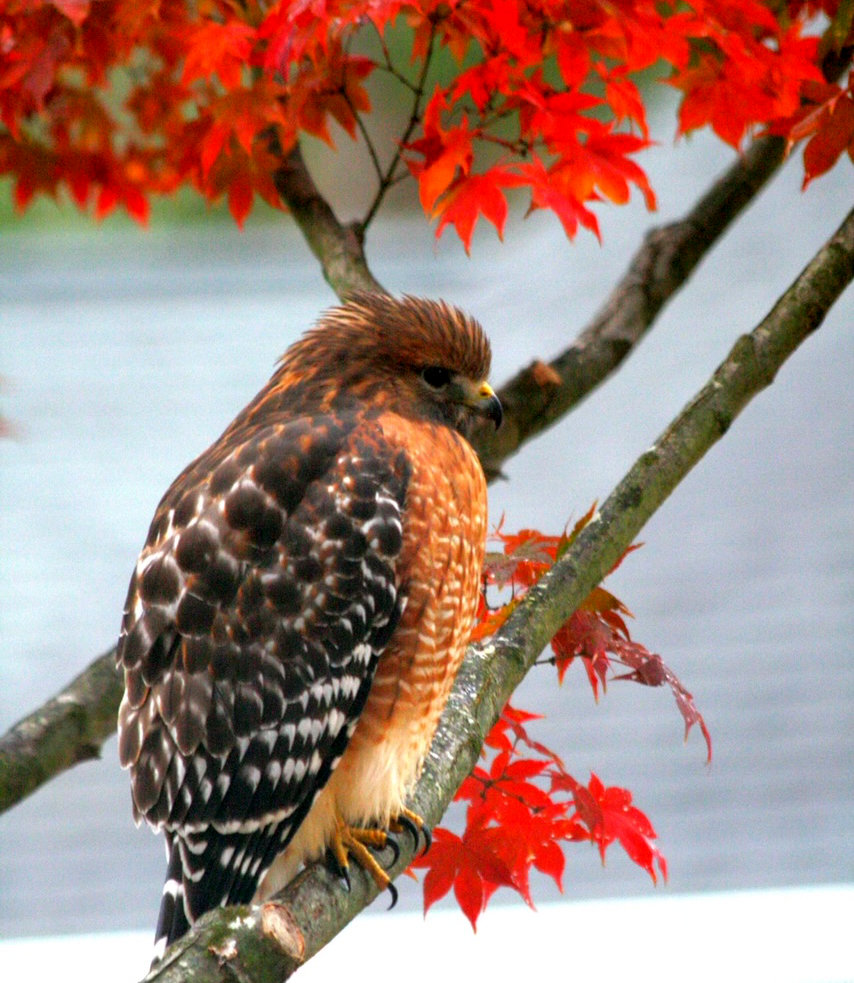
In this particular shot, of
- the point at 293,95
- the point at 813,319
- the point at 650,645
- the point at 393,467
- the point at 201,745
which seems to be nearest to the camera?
the point at 201,745

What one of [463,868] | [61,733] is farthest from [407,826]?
[61,733]

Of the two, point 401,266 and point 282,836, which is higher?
point 401,266

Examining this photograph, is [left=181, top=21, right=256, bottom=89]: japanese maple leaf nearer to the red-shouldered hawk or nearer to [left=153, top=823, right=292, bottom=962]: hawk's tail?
the red-shouldered hawk

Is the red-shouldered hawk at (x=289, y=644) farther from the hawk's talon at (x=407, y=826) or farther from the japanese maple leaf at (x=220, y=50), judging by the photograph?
the japanese maple leaf at (x=220, y=50)

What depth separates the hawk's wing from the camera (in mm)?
1793

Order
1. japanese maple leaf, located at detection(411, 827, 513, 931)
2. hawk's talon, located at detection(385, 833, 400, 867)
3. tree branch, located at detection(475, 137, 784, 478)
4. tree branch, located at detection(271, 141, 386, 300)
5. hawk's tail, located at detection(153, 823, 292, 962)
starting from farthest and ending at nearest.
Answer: tree branch, located at detection(475, 137, 784, 478)
tree branch, located at detection(271, 141, 386, 300)
japanese maple leaf, located at detection(411, 827, 513, 931)
hawk's talon, located at detection(385, 833, 400, 867)
hawk's tail, located at detection(153, 823, 292, 962)

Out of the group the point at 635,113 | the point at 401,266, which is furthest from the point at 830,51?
the point at 401,266

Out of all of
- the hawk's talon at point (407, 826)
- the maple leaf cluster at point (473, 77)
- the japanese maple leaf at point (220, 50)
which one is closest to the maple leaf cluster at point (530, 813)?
the hawk's talon at point (407, 826)

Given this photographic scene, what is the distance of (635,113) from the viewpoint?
212 cm

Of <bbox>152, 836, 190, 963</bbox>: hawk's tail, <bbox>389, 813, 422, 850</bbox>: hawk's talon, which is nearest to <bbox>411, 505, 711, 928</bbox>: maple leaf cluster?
<bbox>389, 813, 422, 850</bbox>: hawk's talon

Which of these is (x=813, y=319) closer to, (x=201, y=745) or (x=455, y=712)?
(x=455, y=712)

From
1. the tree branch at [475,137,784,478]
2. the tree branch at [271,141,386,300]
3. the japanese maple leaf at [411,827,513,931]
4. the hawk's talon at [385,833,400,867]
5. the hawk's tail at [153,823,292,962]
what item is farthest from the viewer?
the tree branch at [475,137,784,478]

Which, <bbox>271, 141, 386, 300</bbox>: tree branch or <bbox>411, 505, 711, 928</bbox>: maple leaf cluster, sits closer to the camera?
<bbox>411, 505, 711, 928</bbox>: maple leaf cluster

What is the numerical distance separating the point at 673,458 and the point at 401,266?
178 inches
